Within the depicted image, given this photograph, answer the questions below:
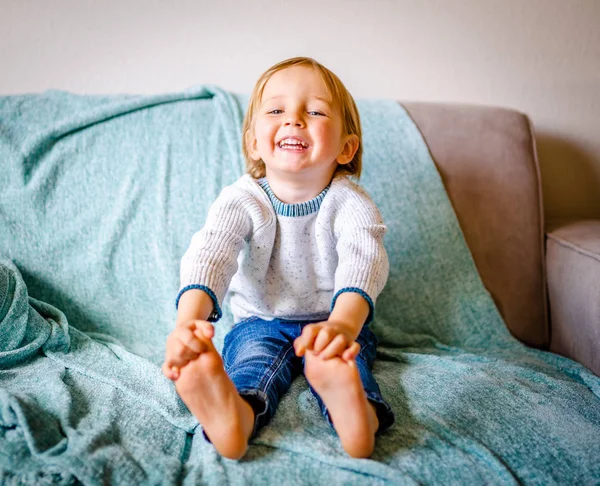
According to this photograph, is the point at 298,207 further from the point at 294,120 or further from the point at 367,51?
the point at 367,51

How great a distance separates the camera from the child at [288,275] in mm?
718

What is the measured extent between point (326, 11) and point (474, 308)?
2.91 feet

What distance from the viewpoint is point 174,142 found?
1.24m

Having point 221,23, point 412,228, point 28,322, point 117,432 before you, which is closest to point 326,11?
point 221,23

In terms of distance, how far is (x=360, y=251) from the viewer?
921 mm

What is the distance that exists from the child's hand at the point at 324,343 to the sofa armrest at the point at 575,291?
2.07 ft

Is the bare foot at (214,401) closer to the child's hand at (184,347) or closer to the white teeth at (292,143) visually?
the child's hand at (184,347)

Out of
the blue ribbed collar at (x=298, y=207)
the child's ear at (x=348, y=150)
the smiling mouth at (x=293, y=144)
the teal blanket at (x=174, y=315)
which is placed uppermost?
the smiling mouth at (x=293, y=144)

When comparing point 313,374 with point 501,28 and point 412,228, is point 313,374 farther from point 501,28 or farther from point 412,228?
point 501,28

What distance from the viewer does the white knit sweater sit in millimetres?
895

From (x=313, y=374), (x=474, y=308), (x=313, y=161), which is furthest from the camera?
(x=474, y=308)

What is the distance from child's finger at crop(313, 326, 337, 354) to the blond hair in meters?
0.43

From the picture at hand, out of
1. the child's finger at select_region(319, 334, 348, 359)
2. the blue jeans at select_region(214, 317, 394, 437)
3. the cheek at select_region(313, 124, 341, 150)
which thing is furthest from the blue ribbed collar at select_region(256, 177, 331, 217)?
the child's finger at select_region(319, 334, 348, 359)

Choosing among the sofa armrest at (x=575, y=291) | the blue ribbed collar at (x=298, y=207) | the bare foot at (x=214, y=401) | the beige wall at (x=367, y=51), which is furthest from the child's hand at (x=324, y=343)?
the beige wall at (x=367, y=51)
